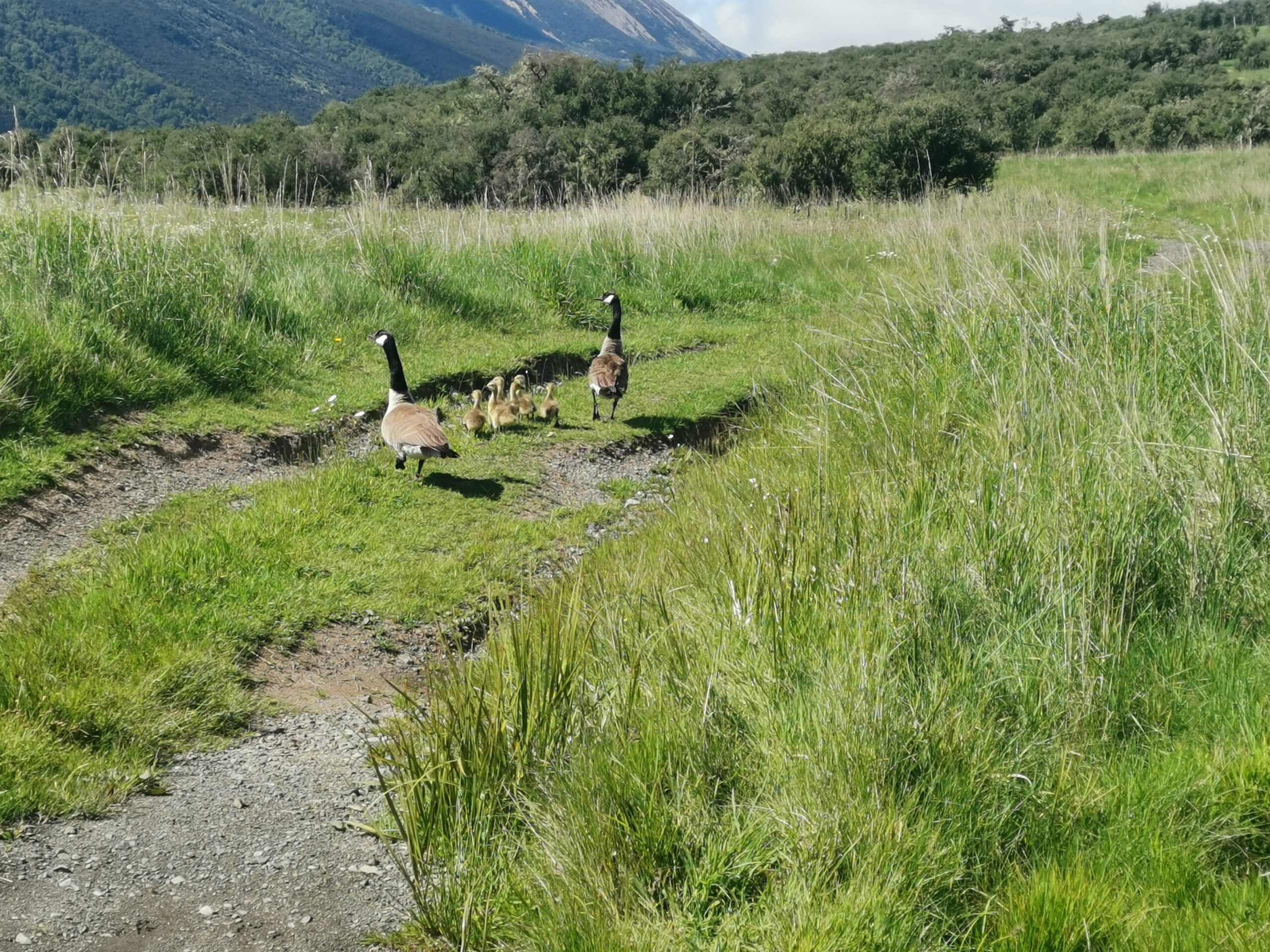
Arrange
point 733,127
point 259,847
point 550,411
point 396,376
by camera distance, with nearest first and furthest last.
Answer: point 259,847 → point 396,376 → point 550,411 → point 733,127

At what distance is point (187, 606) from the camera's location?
21.0 feet

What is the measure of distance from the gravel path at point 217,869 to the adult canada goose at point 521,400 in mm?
6191

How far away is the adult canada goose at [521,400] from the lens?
10.9 metres

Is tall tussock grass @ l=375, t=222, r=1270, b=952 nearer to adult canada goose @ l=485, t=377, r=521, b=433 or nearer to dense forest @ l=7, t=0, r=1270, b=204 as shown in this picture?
adult canada goose @ l=485, t=377, r=521, b=433

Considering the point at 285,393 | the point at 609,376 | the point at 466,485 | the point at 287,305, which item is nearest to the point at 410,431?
the point at 466,485

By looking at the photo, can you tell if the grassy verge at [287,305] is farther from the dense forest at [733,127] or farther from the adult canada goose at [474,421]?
the dense forest at [733,127]

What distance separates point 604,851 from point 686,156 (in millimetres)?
35982

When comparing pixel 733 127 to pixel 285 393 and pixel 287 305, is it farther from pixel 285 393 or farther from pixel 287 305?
pixel 285 393

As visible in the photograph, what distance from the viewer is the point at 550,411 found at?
11.1 m

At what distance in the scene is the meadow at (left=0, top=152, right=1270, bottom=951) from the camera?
11.3 feet

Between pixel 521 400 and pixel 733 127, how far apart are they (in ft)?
114

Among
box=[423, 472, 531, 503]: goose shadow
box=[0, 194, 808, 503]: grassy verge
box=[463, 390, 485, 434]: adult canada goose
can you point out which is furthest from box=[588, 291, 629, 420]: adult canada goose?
box=[0, 194, 808, 503]: grassy verge

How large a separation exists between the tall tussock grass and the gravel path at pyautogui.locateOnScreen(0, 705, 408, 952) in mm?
325

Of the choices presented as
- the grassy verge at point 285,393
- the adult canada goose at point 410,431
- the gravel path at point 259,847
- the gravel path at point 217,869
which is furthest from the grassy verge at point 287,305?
the gravel path at point 217,869
